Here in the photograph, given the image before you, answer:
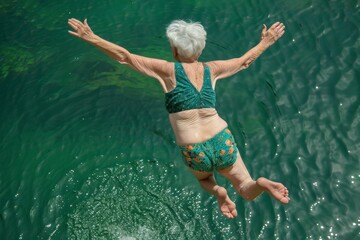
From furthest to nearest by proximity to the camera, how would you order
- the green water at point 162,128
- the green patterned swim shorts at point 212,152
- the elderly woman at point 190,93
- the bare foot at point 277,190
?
the green water at point 162,128, the green patterned swim shorts at point 212,152, the elderly woman at point 190,93, the bare foot at point 277,190

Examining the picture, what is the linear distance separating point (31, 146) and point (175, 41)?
14.3ft

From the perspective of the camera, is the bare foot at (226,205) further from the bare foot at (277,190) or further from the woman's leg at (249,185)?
the bare foot at (277,190)

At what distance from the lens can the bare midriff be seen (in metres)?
5.05

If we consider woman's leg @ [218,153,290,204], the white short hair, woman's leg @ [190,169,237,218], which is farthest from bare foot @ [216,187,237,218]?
the white short hair

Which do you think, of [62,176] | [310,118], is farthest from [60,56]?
[310,118]

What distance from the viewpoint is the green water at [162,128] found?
6.89m

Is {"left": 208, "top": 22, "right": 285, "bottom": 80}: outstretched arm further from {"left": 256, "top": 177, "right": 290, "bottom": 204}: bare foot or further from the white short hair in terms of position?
{"left": 256, "top": 177, "right": 290, "bottom": 204}: bare foot

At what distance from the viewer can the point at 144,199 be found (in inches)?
284

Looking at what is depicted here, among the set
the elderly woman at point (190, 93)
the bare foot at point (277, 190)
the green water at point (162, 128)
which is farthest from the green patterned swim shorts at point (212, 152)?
the green water at point (162, 128)

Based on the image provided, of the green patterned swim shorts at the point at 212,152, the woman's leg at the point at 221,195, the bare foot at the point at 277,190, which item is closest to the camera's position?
the bare foot at the point at 277,190

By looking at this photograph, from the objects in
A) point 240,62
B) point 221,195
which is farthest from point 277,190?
point 240,62

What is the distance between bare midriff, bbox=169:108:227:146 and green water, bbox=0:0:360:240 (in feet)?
6.96

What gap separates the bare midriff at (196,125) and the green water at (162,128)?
212 centimetres

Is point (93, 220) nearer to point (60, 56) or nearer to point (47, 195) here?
point (47, 195)
